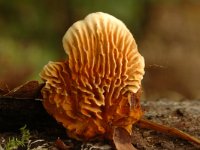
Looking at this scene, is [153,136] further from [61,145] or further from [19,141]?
[19,141]

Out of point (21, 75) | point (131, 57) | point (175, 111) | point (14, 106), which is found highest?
point (131, 57)

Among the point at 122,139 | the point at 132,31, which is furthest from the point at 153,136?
the point at 132,31

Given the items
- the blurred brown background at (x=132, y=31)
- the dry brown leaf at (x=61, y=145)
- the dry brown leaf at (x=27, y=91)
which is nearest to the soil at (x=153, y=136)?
the dry brown leaf at (x=61, y=145)

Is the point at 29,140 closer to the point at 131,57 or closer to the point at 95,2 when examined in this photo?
the point at 131,57

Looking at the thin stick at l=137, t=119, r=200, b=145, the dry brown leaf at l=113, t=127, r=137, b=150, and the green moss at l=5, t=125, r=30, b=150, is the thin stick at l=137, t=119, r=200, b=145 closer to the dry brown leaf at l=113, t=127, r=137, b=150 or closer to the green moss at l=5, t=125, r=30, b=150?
the dry brown leaf at l=113, t=127, r=137, b=150

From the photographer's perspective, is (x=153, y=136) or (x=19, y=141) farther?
(x=153, y=136)

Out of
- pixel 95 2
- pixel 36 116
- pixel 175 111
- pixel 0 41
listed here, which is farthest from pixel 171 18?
pixel 36 116

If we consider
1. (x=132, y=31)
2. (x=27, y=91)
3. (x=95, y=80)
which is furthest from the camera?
(x=132, y=31)
